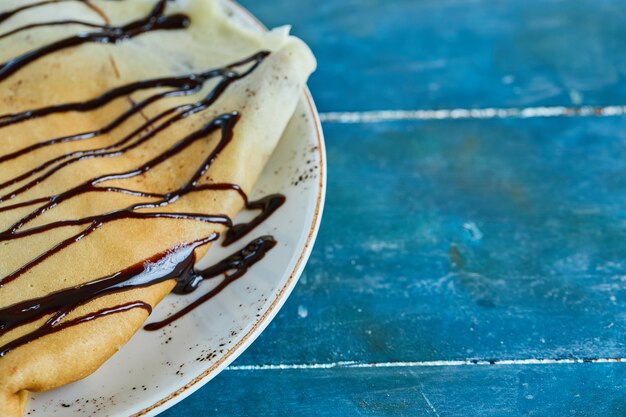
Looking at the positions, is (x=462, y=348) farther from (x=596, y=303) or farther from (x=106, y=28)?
(x=106, y=28)

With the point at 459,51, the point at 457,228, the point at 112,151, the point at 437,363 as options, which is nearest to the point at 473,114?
the point at 459,51

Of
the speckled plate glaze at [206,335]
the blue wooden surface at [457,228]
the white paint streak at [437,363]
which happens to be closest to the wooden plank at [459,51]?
the blue wooden surface at [457,228]

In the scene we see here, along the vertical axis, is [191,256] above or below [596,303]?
above

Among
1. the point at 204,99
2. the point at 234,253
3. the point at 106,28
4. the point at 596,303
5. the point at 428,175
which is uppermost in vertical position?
the point at 106,28

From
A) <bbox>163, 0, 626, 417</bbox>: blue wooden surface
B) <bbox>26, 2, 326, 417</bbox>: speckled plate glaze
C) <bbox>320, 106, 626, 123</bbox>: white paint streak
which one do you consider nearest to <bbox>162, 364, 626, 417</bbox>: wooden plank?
<bbox>163, 0, 626, 417</bbox>: blue wooden surface

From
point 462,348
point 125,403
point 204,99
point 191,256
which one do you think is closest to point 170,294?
point 191,256

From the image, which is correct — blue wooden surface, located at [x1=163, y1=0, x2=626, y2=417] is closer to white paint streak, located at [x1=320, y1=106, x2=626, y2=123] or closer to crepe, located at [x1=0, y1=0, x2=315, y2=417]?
white paint streak, located at [x1=320, y1=106, x2=626, y2=123]

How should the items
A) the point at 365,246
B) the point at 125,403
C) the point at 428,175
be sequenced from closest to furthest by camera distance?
the point at 125,403
the point at 365,246
the point at 428,175
